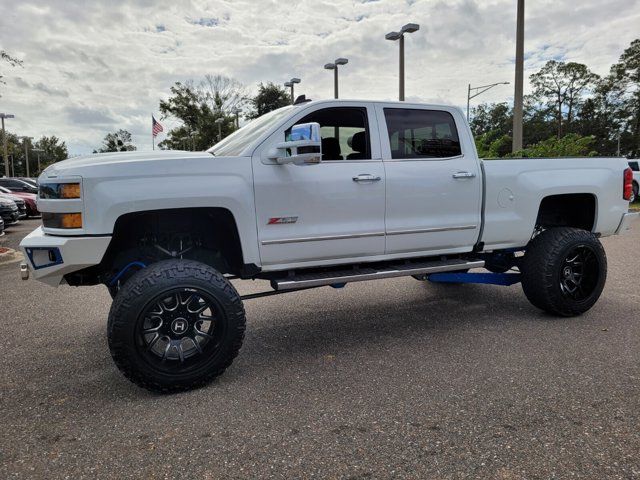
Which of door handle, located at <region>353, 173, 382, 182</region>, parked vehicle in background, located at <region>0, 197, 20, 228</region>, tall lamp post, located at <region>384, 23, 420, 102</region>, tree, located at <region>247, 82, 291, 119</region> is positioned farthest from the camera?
tree, located at <region>247, 82, 291, 119</region>

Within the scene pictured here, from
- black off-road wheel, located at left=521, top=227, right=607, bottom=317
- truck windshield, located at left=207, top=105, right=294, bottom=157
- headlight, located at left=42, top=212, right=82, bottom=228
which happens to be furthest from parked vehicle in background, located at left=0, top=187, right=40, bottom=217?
black off-road wheel, located at left=521, top=227, right=607, bottom=317

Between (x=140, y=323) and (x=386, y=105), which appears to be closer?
(x=140, y=323)

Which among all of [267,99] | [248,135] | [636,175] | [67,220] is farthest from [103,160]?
[267,99]

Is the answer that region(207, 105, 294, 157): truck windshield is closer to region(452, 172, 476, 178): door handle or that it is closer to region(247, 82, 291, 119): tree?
region(452, 172, 476, 178): door handle

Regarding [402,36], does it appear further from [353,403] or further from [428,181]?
[353,403]

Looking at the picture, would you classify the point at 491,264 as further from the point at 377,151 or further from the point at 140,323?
the point at 140,323

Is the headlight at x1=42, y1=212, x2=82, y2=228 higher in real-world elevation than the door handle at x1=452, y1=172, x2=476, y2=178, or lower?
lower

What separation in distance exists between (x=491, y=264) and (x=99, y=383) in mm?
4020

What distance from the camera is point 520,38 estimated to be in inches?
527

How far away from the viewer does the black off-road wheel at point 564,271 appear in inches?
186

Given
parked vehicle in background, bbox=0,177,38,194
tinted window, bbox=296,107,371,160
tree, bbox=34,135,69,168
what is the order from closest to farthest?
tinted window, bbox=296,107,371,160
parked vehicle in background, bbox=0,177,38,194
tree, bbox=34,135,69,168

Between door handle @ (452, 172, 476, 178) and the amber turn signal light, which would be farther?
door handle @ (452, 172, 476, 178)

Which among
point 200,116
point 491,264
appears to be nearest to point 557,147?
point 491,264

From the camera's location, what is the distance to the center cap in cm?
339
